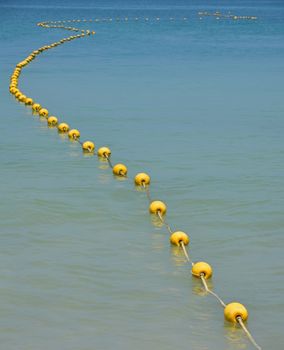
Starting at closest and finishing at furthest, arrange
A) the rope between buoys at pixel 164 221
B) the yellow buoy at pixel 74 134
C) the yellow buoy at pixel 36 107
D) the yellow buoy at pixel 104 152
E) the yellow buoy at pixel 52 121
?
the rope between buoys at pixel 164 221
the yellow buoy at pixel 104 152
the yellow buoy at pixel 74 134
the yellow buoy at pixel 52 121
the yellow buoy at pixel 36 107

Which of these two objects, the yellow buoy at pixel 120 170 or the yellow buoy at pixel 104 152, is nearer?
the yellow buoy at pixel 120 170

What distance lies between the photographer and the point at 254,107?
18.1 metres

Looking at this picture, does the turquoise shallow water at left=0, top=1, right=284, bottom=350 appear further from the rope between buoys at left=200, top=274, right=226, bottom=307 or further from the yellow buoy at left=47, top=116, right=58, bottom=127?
the yellow buoy at left=47, top=116, right=58, bottom=127

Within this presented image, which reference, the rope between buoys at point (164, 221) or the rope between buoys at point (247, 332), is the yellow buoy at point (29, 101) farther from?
the rope between buoys at point (247, 332)

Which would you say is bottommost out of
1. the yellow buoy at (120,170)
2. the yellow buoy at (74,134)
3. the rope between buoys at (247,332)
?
the rope between buoys at (247,332)

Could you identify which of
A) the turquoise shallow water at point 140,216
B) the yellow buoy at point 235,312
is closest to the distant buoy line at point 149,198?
the yellow buoy at point 235,312

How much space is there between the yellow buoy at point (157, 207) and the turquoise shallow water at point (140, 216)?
0.14 meters

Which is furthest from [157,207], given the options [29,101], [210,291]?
[29,101]

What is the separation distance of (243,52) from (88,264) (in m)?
25.3

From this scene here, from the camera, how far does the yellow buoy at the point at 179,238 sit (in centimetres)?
851

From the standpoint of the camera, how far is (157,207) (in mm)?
9656

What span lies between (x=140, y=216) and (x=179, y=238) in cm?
141

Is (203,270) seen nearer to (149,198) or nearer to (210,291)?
(210,291)

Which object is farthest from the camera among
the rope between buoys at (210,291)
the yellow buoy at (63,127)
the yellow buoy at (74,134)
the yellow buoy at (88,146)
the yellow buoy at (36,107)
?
the yellow buoy at (36,107)
